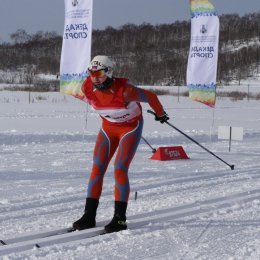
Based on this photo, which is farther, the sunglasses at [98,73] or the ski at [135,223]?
the sunglasses at [98,73]

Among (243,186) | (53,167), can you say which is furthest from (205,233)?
(53,167)

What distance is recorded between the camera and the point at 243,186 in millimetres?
7227

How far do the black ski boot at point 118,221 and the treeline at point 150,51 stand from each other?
76.0 meters

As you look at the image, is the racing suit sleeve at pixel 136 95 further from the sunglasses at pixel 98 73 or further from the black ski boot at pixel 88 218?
the black ski boot at pixel 88 218

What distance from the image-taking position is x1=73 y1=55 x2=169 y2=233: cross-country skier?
4.69 meters

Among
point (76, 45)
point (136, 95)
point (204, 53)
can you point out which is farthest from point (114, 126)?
point (204, 53)

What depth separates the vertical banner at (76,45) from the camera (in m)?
12.1

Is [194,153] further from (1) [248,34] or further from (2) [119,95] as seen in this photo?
(1) [248,34]

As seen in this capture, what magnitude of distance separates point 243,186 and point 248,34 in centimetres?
11768

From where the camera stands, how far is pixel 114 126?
4961 millimetres

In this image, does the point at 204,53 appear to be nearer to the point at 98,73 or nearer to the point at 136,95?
the point at 136,95

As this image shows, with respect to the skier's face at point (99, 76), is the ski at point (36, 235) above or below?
below

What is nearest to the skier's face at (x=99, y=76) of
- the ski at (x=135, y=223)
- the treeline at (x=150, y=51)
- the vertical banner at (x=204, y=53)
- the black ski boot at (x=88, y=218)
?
the black ski boot at (x=88, y=218)

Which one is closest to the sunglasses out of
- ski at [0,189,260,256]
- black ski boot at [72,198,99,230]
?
black ski boot at [72,198,99,230]
